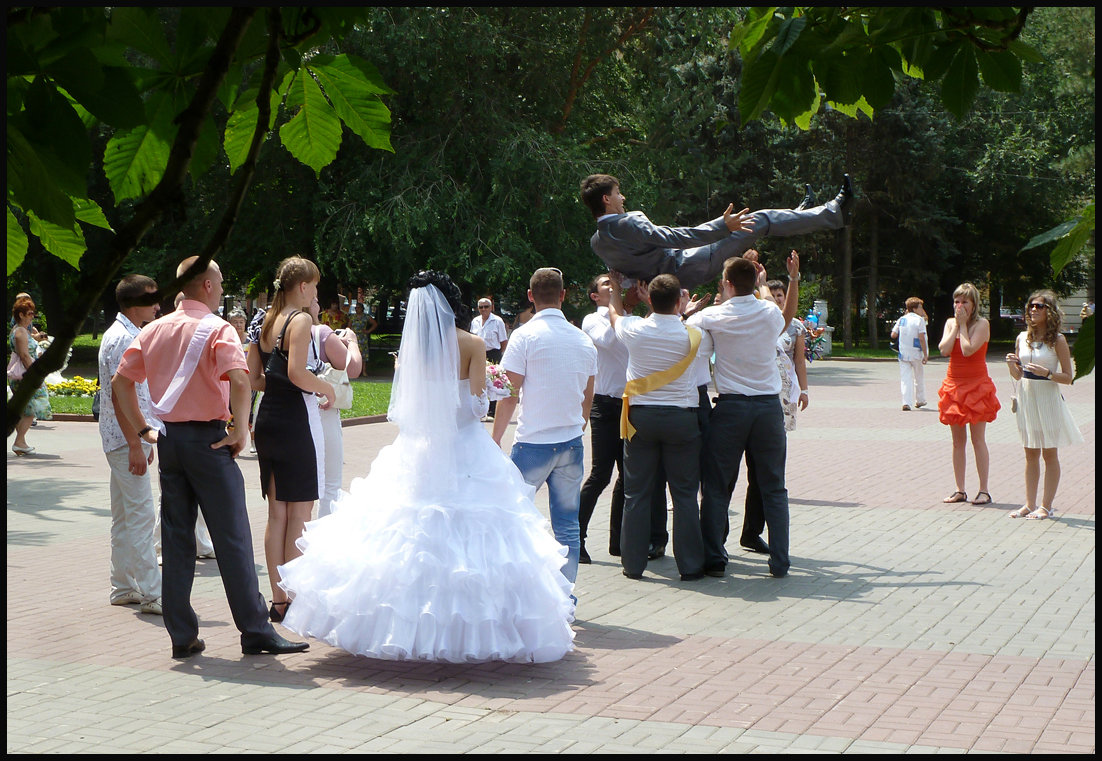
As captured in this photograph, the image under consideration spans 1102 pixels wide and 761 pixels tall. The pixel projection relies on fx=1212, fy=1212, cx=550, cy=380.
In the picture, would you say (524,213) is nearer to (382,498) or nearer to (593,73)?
(593,73)

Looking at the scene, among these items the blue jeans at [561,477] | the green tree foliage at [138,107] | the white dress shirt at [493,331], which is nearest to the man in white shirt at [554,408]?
the blue jeans at [561,477]

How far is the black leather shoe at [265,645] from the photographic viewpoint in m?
6.08

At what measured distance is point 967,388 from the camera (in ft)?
36.1

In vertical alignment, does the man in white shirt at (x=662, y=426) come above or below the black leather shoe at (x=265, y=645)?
above

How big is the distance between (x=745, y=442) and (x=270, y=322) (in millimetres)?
3291

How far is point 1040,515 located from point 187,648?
7.28 meters

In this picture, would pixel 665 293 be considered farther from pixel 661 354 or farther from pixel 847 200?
pixel 847 200

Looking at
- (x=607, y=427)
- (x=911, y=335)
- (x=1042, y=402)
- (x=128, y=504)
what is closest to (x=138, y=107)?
(x=128, y=504)

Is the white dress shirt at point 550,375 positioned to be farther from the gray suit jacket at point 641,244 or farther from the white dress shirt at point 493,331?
the white dress shirt at point 493,331

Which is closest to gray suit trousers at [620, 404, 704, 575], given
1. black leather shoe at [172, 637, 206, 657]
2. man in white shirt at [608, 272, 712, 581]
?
man in white shirt at [608, 272, 712, 581]

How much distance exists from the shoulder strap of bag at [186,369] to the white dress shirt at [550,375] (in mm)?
1763

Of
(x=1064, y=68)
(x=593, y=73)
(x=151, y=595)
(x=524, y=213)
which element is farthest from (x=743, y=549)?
(x=1064, y=68)

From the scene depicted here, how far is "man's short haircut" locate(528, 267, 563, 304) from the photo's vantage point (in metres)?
7.21

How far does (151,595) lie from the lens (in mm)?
6984
